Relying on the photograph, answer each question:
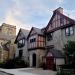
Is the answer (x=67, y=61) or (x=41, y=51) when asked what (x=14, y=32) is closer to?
(x=41, y=51)

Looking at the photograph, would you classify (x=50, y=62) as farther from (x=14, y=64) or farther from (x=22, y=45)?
(x=22, y=45)

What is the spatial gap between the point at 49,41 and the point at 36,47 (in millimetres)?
3048

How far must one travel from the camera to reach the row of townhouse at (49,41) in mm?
29964

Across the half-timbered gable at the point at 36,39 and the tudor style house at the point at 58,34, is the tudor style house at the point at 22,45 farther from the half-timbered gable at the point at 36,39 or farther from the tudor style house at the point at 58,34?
the tudor style house at the point at 58,34

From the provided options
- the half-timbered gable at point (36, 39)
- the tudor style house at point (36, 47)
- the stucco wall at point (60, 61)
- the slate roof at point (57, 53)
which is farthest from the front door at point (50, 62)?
the half-timbered gable at point (36, 39)

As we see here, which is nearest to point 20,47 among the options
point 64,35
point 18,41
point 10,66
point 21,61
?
point 18,41

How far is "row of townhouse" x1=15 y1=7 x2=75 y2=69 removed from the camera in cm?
2996

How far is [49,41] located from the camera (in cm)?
3572

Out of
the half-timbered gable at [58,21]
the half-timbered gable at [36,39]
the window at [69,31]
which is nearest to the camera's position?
the window at [69,31]

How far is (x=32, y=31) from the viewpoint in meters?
38.6

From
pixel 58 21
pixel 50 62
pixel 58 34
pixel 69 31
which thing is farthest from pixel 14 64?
pixel 69 31

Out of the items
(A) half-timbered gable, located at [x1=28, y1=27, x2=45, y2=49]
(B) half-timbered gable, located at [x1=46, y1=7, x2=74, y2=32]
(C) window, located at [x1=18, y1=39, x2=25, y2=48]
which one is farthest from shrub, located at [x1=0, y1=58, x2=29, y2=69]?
(B) half-timbered gable, located at [x1=46, y1=7, x2=74, y2=32]

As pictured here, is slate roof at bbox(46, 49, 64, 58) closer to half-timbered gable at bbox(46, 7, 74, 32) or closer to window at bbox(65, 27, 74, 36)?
window at bbox(65, 27, 74, 36)

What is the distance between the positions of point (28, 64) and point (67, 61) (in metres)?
12.4
